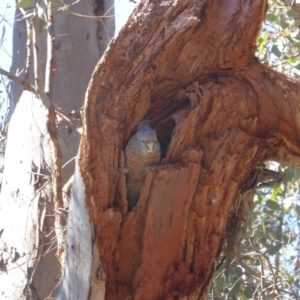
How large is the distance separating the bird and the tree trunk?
0.46 metres

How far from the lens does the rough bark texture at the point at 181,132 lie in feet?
6.27

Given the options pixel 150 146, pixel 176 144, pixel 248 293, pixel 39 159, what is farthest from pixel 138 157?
pixel 248 293

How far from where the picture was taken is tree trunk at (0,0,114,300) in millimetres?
2545

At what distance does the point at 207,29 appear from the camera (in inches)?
84.6

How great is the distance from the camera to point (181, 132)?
2.08 meters

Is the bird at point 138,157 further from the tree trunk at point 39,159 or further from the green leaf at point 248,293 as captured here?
the green leaf at point 248,293

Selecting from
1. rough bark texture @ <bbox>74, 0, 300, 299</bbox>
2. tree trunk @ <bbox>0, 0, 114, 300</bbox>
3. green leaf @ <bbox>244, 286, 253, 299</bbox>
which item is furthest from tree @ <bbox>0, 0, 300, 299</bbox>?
green leaf @ <bbox>244, 286, 253, 299</bbox>

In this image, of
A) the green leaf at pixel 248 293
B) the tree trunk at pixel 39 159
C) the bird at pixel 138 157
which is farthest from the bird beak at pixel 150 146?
the green leaf at pixel 248 293

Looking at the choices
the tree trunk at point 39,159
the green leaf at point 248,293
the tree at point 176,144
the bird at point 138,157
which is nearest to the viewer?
Answer: the tree at point 176,144

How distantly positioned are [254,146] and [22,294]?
124cm

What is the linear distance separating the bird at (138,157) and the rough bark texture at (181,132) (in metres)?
0.06

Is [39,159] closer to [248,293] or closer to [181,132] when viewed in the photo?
[181,132]

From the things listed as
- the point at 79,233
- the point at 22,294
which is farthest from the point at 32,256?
the point at 79,233

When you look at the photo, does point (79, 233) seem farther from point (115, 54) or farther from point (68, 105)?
point (68, 105)
